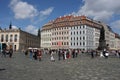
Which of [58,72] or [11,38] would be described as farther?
[11,38]

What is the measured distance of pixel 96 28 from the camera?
12106cm

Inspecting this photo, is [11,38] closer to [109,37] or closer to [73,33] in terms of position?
[73,33]

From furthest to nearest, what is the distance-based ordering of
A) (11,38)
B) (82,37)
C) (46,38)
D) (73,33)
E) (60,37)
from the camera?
(46,38), (60,37), (73,33), (11,38), (82,37)

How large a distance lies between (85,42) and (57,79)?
312 feet

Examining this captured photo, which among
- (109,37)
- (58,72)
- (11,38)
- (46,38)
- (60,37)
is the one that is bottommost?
(58,72)

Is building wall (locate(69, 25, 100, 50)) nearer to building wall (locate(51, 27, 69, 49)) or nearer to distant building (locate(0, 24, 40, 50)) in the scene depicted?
building wall (locate(51, 27, 69, 49))

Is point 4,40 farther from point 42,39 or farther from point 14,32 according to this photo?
point 42,39

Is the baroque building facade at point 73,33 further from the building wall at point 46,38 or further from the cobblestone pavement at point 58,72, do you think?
the cobblestone pavement at point 58,72

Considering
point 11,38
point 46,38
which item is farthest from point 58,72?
point 46,38

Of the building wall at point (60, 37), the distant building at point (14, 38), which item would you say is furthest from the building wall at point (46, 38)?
the distant building at point (14, 38)

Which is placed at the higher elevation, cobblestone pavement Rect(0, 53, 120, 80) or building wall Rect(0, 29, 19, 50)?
building wall Rect(0, 29, 19, 50)

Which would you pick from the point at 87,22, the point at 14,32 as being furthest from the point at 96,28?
the point at 14,32

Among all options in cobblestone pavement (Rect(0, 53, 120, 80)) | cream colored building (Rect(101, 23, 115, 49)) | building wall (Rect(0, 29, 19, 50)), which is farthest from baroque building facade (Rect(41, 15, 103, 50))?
cobblestone pavement (Rect(0, 53, 120, 80))

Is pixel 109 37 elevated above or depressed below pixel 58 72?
above
